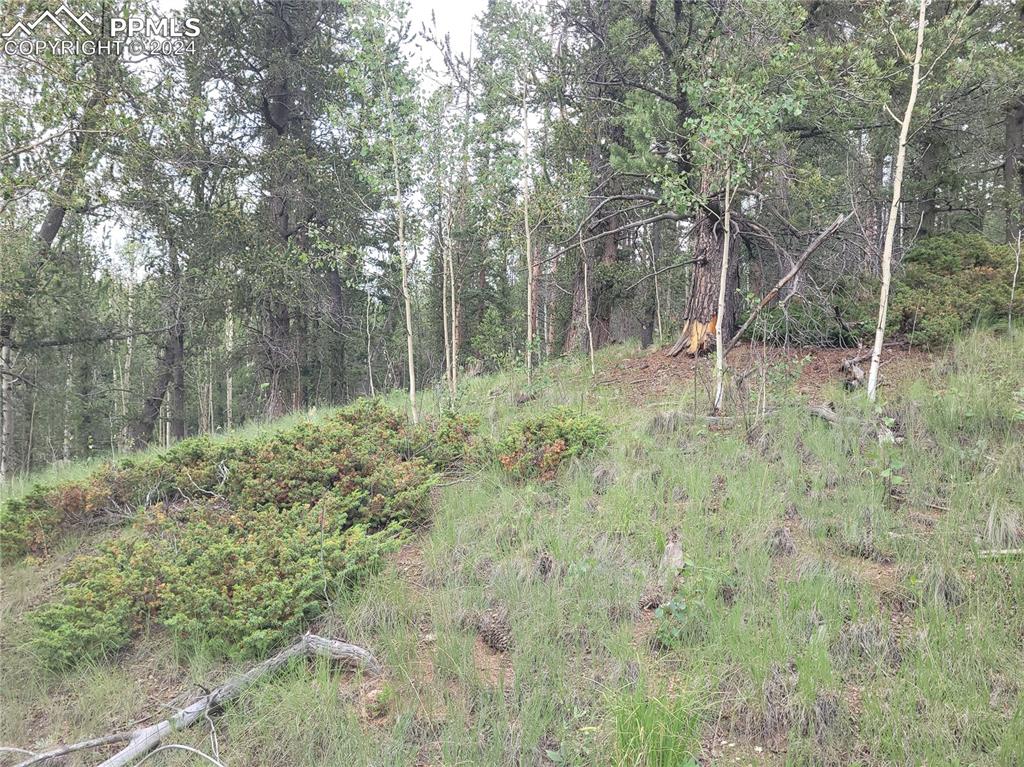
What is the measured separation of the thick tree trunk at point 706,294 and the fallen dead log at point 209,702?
6.80 metres

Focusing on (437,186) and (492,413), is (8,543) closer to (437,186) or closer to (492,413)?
(492,413)

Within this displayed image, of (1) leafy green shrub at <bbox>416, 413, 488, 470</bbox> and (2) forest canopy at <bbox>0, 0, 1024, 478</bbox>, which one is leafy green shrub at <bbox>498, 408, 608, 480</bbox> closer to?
(1) leafy green shrub at <bbox>416, 413, 488, 470</bbox>

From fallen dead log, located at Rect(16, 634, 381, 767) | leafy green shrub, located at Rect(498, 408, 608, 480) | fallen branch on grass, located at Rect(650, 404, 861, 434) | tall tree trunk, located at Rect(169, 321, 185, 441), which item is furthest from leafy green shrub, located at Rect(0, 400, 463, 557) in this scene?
tall tree trunk, located at Rect(169, 321, 185, 441)

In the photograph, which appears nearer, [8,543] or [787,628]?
[787,628]

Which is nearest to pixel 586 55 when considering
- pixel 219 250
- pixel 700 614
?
pixel 219 250

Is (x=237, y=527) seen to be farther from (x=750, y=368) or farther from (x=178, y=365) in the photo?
(x=178, y=365)

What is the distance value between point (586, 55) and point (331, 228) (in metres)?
5.85

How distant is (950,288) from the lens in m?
7.46

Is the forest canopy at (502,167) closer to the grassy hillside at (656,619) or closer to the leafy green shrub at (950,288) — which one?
the leafy green shrub at (950,288)

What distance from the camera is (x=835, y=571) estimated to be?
10.1 ft

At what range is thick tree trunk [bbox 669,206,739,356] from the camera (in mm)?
8453

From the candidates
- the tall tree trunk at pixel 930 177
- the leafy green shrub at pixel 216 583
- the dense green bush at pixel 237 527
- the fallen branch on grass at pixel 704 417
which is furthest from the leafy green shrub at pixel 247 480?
the tall tree trunk at pixel 930 177

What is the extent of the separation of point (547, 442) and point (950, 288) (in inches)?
245

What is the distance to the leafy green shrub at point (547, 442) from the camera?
4.98 meters
